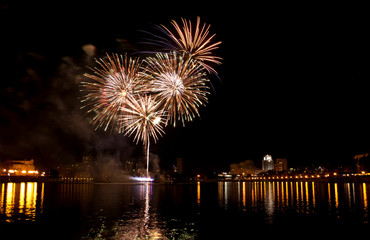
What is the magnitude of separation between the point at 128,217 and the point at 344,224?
587 inches

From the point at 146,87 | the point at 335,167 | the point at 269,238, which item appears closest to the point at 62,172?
the point at 335,167

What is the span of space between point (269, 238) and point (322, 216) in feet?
31.0

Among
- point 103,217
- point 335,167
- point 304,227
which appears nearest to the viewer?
point 304,227

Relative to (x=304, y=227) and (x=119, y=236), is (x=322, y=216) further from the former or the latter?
(x=119, y=236)

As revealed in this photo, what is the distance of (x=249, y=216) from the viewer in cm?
2441

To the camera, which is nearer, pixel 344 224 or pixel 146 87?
pixel 344 224

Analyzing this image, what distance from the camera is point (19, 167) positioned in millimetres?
156875

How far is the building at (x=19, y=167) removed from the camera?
15005 cm

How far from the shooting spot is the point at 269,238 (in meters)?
16.9

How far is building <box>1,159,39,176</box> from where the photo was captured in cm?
15005

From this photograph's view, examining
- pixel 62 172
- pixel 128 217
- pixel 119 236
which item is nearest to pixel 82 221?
pixel 128 217

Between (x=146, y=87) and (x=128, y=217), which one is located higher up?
(x=146, y=87)

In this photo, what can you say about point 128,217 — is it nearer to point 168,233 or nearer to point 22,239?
point 168,233

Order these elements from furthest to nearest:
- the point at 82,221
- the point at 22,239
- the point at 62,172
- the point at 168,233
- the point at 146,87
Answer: the point at 62,172
the point at 146,87
the point at 82,221
the point at 168,233
the point at 22,239
